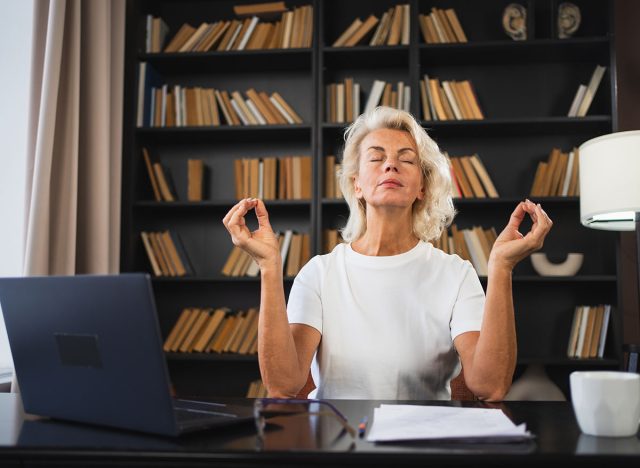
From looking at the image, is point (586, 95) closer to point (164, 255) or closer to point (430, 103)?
point (430, 103)

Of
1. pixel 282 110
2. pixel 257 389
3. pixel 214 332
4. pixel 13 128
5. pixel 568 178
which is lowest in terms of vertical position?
pixel 257 389

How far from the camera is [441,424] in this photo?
91 centimetres

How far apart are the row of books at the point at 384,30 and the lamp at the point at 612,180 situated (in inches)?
43.2

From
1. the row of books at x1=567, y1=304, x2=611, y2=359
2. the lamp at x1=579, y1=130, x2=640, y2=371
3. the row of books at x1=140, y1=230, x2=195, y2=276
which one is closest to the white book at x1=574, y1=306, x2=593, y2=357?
the row of books at x1=567, y1=304, x2=611, y2=359

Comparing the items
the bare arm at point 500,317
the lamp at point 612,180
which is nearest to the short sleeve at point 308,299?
the bare arm at point 500,317

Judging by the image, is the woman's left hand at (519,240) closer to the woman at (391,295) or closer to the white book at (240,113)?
the woman at (391,295)

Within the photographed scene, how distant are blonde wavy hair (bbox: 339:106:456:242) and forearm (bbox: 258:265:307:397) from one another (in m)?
0.52

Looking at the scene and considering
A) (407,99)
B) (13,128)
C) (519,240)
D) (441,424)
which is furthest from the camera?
(407,99)

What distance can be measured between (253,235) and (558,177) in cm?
214

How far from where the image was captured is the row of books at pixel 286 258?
3.22m

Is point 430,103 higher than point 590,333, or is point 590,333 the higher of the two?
point 430,103

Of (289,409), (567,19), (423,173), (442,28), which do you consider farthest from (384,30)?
(289,409)

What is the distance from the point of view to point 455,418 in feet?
3.12

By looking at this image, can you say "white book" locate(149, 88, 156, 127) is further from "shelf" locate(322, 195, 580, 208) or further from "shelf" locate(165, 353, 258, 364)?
"shelf" locate(165, 353, 258, 364)
